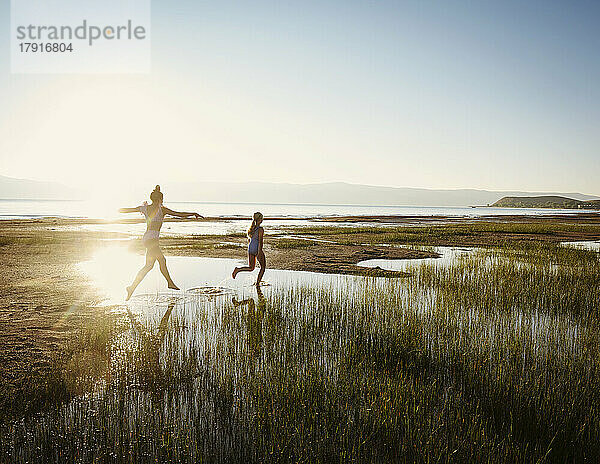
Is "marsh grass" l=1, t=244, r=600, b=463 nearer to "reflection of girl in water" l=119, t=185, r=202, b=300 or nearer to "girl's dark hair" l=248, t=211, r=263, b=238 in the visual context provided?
"reflection of girl in water" l=119, t=185, r=202, b=300

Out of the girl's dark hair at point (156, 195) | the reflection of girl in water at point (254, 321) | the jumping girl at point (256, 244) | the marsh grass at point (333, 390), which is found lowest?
the marsh grass at point (333, 390)

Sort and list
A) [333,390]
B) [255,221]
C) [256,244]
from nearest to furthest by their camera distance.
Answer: [333,390], [255,221], [256,244]

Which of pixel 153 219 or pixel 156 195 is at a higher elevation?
pixel 156 195

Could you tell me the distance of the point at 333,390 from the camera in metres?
6.04

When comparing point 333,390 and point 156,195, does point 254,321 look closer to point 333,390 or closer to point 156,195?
point 333,390

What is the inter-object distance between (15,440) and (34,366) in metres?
2.41

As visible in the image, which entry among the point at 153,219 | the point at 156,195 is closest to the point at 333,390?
the point at 153,219

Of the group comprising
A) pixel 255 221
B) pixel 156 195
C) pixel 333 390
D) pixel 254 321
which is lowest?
pixel 333 390

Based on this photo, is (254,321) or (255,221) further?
(255,221)

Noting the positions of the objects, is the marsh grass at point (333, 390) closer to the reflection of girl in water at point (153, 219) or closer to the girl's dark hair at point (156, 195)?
the reflection of girl in water at point (153, 219)

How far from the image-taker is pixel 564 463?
15.4 ft

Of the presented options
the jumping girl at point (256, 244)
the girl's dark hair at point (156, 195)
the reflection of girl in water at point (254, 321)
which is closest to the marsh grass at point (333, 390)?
the reflection of girl in water at point (254, 321)

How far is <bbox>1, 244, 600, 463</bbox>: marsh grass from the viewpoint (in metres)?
4.78

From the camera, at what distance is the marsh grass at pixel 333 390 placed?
4.78 metres
